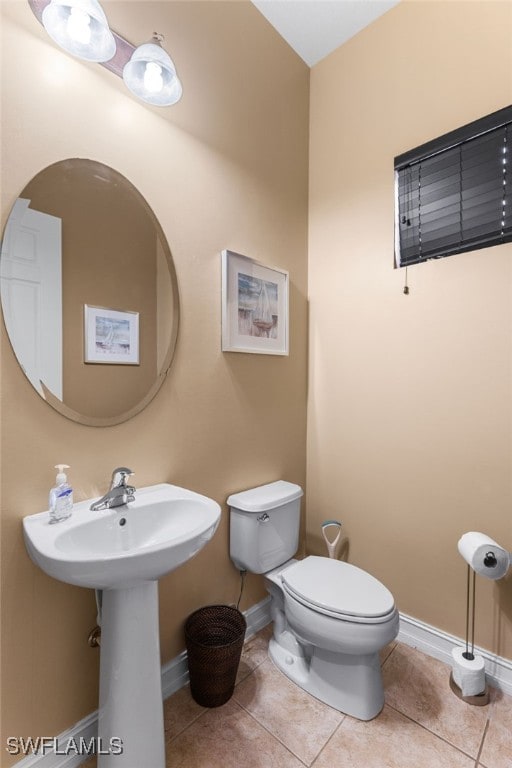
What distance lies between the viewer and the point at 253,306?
1771mm

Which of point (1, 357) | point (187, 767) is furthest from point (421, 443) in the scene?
point (1, 357)

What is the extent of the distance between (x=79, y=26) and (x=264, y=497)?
1.78 metres

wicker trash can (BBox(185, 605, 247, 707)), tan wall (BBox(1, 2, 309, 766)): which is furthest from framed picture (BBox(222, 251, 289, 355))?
wicker trash can (BBox(185, 605, 247, 707))

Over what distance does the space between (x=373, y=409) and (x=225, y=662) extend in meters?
1.26

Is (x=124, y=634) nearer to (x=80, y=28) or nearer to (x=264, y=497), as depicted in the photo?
(x=264, y=497)

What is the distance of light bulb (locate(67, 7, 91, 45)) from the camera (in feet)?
3.44

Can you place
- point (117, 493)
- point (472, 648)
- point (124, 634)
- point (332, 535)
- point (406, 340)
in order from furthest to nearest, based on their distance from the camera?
1. point (332, 535)
2. point (406, 340)
3. point (472, 648)
4. point (117, 493)
5. point (124, 634)

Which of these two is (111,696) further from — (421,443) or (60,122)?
(60,122)

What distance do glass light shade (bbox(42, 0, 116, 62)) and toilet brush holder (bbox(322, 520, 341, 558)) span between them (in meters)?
2.07

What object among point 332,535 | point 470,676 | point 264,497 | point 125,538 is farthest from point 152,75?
point 470,676

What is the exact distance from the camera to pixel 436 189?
167cm

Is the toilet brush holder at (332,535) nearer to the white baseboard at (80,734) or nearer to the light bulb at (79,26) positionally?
the white baseboard at (80,734)

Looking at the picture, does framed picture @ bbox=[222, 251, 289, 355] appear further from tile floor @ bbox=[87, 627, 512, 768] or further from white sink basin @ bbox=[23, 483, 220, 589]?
tile floor @ bbox=[87, 627, 512, 768]

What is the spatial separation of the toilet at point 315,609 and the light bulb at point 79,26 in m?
1.70
